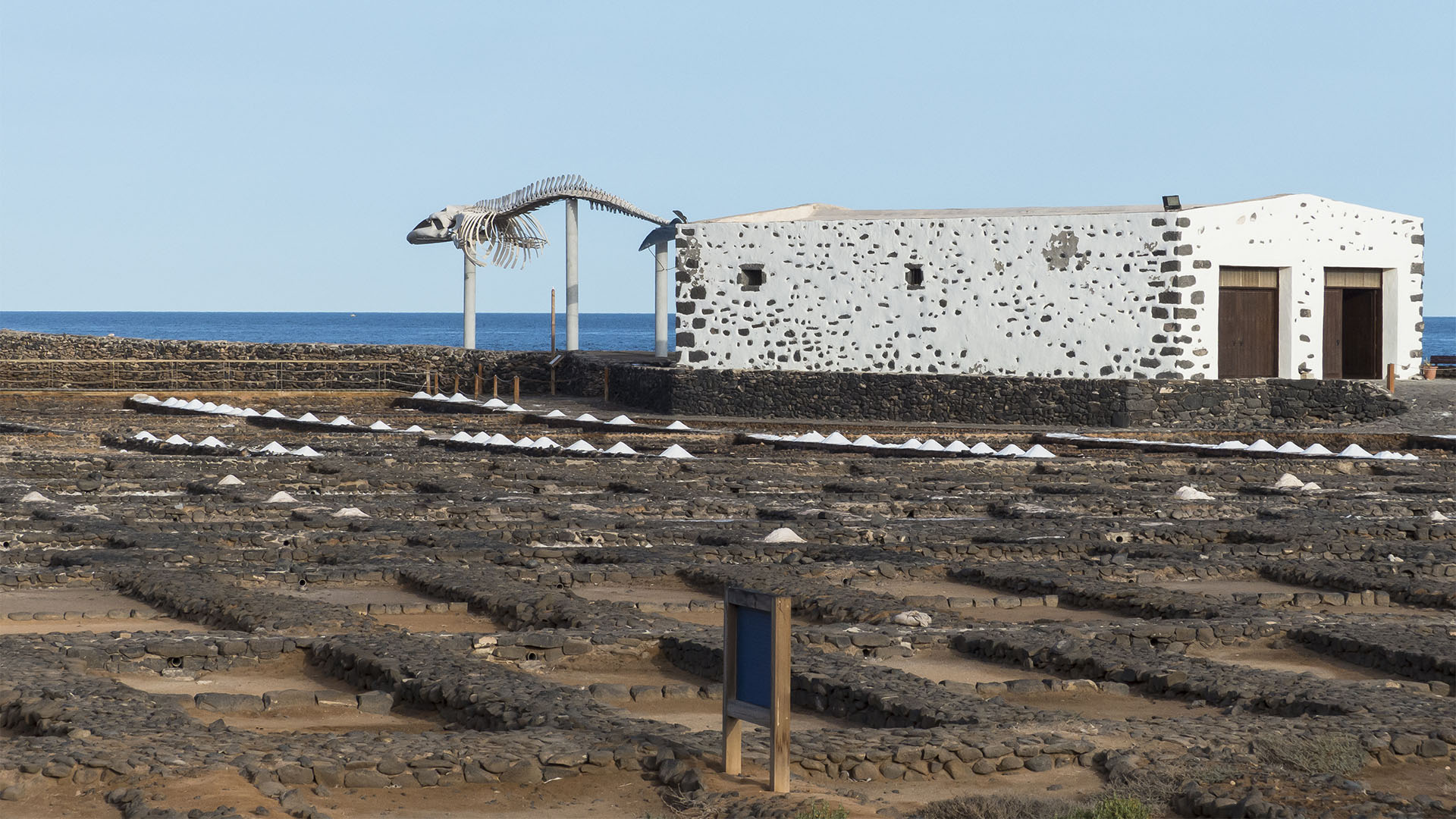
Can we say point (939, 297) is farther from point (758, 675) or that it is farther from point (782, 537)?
point (758, 675)

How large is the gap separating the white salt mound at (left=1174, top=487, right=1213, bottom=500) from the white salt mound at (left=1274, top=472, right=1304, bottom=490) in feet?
5.18

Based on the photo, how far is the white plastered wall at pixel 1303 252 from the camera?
27.6 metres

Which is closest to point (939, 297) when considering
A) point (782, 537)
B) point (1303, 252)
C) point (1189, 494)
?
point (1303, 252)

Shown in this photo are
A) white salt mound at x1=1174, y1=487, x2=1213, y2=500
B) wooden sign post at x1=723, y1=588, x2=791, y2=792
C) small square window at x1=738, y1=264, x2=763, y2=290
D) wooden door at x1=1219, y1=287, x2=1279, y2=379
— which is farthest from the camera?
small square window at x1=738, y1=264, x2=763, y2=290

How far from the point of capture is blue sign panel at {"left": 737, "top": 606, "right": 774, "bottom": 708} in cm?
566

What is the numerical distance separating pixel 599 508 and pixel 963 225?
602 inches

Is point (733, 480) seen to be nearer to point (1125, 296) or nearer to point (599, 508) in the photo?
point (599, 508)

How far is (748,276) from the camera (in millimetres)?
30812

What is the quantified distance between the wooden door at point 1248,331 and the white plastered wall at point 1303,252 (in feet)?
0.62

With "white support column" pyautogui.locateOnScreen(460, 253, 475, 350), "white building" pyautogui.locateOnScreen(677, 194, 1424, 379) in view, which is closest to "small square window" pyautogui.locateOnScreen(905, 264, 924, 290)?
"white building" pyautogui.locateOnScreen(677, 194, 1424, 379)

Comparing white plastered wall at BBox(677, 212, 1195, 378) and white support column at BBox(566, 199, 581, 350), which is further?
white support column at BBox(566, 199, 581, 350)

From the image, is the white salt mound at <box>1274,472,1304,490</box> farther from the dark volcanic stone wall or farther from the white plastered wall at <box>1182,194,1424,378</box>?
the dark volcanic stone wall

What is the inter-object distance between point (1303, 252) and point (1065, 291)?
3.91m

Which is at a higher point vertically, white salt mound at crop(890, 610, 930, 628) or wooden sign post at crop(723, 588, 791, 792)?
wooden sign post at crop(723, 588, 791, 792)
